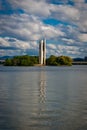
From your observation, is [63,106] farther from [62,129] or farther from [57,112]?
[62,129]

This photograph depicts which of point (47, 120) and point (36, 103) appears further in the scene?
point (36, 103)

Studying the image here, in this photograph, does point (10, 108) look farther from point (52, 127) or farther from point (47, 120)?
point (52, 127)

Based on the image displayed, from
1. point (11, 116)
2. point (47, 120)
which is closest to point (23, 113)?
point (11, 116)

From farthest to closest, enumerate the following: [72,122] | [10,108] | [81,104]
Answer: [81,104], [10,108], [72,122]

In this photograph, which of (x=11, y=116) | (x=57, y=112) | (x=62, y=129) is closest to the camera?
(x=62, y=129)

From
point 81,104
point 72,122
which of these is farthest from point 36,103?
point 72,122

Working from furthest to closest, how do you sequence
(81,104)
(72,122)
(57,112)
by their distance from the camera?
(81,104), (57,112), (72,122)

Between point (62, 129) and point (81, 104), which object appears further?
point (81, 104)

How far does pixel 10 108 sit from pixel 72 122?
5867 millimetres

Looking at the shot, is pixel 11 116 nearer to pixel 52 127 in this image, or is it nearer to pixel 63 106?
pixel 52 127

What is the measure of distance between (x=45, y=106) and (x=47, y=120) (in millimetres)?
5189

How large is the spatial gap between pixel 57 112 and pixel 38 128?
14.6 feet

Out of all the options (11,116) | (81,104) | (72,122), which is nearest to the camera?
(72,122)

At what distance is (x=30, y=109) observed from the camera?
2142 centimetres
